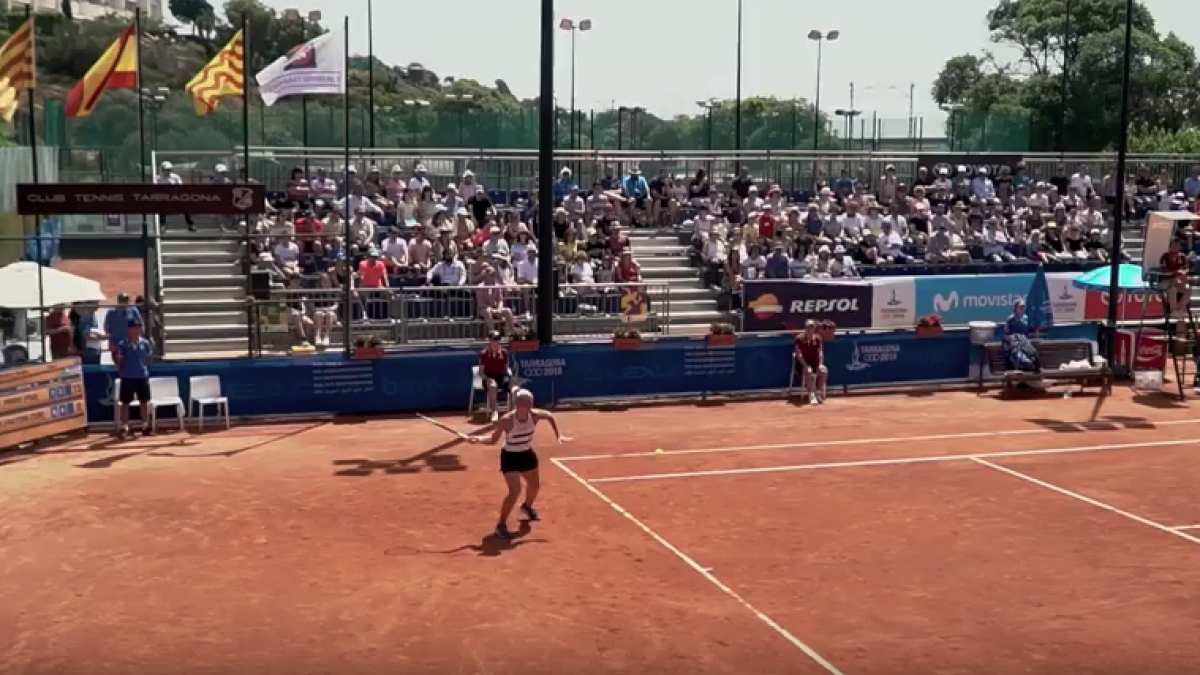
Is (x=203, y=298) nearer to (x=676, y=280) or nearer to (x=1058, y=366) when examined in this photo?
(x=676, y=280)

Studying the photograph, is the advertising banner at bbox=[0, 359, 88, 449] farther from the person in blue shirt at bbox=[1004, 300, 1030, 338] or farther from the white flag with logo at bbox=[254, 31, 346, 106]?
the person in blue shirt at bbox=[1004, 300, 1030, 338]

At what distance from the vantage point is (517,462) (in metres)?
15.5

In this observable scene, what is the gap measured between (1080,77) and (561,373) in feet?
175

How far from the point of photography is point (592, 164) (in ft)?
131

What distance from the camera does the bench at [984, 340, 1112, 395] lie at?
26422mm

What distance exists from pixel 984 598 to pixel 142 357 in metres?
13.8

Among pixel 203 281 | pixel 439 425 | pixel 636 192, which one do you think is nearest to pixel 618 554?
pixel 439 425

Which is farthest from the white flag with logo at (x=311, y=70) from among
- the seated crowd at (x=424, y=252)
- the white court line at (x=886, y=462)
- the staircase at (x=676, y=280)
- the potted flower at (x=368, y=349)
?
the white court line at (x=886, y=462)

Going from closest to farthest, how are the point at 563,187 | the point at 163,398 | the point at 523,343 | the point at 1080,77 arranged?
1. the point at 163,398
2. the point at 523,343
3. the point at 563,187
4. the point at 1080,77

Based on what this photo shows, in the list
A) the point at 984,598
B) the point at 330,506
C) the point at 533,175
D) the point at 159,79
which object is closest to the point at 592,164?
the point at 533,175

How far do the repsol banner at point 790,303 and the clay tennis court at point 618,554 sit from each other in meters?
7.84

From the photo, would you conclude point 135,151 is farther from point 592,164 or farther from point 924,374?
point 924,374

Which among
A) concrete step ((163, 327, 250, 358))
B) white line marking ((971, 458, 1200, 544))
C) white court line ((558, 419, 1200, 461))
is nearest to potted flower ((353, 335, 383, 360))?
concrete step ((163, 327, 250, 358))

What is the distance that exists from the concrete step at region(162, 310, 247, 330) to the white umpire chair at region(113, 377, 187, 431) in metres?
5.10
